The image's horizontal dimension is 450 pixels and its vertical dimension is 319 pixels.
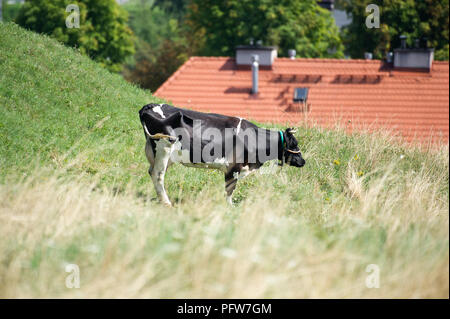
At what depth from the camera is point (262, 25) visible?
3953cm

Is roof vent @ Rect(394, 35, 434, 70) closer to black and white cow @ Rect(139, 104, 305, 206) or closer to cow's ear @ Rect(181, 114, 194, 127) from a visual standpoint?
black and white cow @ Rect(139, 104, 305, 206)

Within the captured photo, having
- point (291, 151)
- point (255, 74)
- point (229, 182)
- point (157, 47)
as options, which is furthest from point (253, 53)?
point (157, 47)

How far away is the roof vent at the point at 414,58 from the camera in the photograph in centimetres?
2939

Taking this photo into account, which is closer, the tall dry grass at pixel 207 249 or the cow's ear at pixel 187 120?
the tall dry grass at pixel 207 249

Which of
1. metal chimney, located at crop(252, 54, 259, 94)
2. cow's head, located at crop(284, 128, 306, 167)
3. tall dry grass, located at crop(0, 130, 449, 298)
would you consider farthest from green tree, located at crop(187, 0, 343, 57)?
tall dry grass, located at crop(0, 130, 449, 298)

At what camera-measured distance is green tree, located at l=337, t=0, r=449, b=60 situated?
41.0 meters

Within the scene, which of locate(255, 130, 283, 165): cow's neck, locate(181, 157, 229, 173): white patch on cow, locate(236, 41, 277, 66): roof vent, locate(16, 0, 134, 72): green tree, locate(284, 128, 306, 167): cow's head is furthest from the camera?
locate(16, 0, 134, 72): green tree

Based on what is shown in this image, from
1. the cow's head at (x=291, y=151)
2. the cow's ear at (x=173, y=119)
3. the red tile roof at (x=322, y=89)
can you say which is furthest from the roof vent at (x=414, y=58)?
the cow's ear at (x=173, y=119)

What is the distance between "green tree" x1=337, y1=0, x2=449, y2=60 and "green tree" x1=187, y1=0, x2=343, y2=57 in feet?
10.3

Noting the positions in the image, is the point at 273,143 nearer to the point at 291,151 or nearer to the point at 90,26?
the point at 291,151

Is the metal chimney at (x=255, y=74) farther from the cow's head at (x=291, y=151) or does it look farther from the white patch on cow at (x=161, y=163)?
the white patch on cow at (x=161, y=163)

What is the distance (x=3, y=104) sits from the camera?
38.2ft

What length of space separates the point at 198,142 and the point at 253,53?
67.6 feet

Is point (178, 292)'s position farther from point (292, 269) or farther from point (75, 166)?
point (75, 166)
